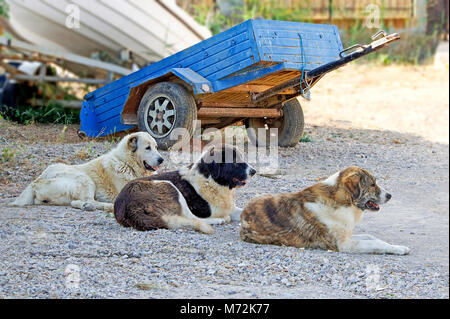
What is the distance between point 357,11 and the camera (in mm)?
16609

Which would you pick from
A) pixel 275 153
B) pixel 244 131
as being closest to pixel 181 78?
pixel 275 153

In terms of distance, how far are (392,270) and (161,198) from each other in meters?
1.93

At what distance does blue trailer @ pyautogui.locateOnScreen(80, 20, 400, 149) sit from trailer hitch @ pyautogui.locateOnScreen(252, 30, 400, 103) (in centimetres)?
1

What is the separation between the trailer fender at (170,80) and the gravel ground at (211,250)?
51 centimetres

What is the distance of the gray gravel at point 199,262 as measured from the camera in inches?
161

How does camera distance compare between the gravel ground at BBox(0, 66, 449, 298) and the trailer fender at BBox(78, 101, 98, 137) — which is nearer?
the gravel ground at BBox(0, 66, 449, 298)

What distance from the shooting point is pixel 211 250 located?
192 inches

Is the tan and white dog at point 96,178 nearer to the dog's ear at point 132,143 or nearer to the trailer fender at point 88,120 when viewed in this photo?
the dog's ear at point 132,143

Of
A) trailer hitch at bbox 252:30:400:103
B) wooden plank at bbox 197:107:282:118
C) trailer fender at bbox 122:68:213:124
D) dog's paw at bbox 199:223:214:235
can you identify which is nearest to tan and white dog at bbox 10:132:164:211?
dog's paw at bbox 199:223:214:235

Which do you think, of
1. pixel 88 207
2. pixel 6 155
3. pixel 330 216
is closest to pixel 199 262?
pixel 330 216

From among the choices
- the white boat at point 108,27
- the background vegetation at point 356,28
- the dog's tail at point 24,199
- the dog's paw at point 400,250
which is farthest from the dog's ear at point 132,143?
the background vegetation at point 356,28

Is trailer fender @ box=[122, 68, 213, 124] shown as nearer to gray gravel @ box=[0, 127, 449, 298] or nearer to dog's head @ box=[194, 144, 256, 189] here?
gray gravel @ box=[0, 127, 449, 298]

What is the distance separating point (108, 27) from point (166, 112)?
16.1 ft

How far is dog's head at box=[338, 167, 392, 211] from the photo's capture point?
4824mm
